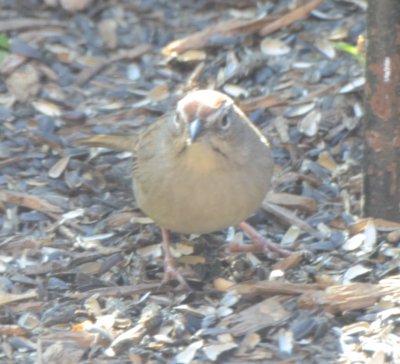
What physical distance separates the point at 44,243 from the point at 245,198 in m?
1.01

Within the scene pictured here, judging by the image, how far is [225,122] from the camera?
4.65m

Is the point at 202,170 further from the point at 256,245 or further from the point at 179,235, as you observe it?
the point at 179,235

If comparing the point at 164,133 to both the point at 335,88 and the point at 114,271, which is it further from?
the point at 335,88

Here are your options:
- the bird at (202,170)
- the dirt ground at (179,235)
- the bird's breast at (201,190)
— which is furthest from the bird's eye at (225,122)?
the dirt ground at (179,235)

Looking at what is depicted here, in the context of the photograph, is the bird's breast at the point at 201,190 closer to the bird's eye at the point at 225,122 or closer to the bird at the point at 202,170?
the bird at the point at 202,170

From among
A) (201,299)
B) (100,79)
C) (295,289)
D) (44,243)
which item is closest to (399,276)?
(295,289)

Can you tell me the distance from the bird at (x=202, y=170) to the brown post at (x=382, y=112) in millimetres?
456

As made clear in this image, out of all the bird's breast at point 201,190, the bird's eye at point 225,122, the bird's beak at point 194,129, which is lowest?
the bird's breast at point 201,190

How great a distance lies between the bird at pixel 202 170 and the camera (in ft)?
15.0

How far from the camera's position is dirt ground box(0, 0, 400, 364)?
4422 mm

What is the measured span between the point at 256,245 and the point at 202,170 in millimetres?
651

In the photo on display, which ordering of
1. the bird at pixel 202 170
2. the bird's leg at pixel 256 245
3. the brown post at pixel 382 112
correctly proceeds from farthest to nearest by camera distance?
the bird's leg at pixel 256 245 → the brown post at pixel 382 112 → the bird at pixel 202 170

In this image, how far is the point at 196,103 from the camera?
14.9 ft

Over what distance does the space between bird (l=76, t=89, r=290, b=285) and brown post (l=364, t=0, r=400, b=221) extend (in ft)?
1.50
